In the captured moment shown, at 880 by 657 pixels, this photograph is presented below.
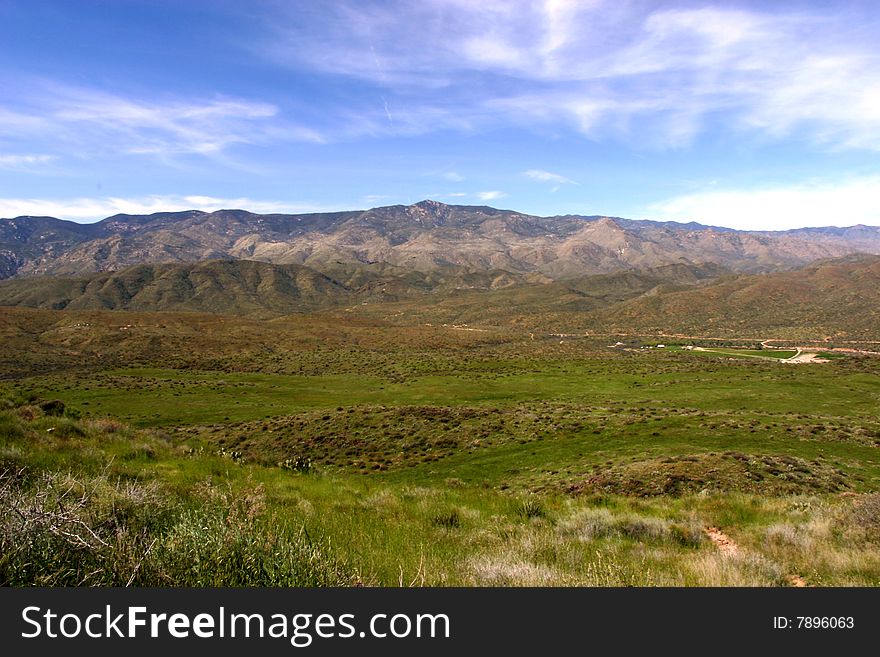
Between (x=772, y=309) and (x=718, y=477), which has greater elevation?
(x=772, y=309)

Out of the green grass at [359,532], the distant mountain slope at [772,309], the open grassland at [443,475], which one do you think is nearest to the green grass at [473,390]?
the open grassland at [443,475]

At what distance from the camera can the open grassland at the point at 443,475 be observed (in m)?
4.71

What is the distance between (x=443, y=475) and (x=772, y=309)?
166 metres

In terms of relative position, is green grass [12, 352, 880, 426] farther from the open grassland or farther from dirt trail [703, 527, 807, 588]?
dirt trail [703, 527, 807, 588]

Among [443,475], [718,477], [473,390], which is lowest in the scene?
[473,390]

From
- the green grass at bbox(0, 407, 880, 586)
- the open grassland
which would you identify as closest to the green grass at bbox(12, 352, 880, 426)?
the open grassland

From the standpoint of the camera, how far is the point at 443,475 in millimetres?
23500

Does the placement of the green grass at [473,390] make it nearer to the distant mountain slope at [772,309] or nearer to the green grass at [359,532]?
the green grass at [359,532]

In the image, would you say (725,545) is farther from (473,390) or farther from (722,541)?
(473,390)

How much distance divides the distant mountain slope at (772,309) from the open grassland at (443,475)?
6493cm

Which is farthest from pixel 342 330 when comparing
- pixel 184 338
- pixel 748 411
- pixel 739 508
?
pixel 739 508

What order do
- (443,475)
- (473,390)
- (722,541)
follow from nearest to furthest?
(722,541), (443,475), (473,390)

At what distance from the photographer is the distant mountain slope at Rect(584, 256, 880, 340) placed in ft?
397

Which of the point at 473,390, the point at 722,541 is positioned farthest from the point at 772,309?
the point at 722,541
